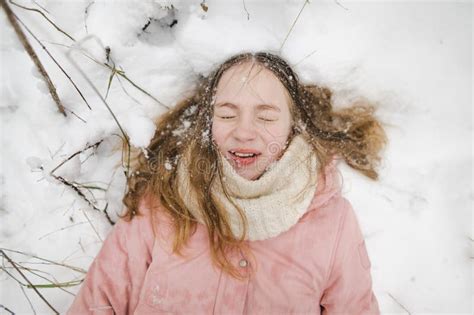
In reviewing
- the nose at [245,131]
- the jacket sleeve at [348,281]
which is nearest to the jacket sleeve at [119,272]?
the nose at [245,131]

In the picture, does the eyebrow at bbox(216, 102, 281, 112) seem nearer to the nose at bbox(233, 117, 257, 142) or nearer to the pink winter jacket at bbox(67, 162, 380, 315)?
the nose at bbox(233, 117, 257, 142)

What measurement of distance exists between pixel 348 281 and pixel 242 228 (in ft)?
2.02

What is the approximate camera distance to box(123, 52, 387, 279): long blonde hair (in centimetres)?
220

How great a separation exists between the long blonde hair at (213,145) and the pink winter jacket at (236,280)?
0.09 m

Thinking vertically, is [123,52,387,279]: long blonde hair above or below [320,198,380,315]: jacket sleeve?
above

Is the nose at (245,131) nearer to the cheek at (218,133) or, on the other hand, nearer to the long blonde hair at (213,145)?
the cheek at (218,133)

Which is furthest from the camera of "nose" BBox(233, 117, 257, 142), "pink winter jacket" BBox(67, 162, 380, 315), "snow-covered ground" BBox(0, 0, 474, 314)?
"snow-covered ground" BBox(0, 0, 474, 314)

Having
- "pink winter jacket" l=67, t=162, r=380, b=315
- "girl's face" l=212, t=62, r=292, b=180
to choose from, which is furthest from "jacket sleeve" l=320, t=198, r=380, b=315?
"girl's face" l=212, t=62, r=292, b=180

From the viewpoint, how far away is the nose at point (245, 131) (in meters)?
2.03

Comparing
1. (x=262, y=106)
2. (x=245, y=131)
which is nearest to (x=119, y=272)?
(x=245, y=131)

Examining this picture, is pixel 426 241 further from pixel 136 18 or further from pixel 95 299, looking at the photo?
pixel 136 18

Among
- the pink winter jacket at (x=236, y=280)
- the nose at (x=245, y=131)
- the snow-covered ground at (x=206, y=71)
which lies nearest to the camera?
the nose at (x=245, y=131)

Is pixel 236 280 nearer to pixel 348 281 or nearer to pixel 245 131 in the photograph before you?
pixel 348 281

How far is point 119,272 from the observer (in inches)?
86.8
